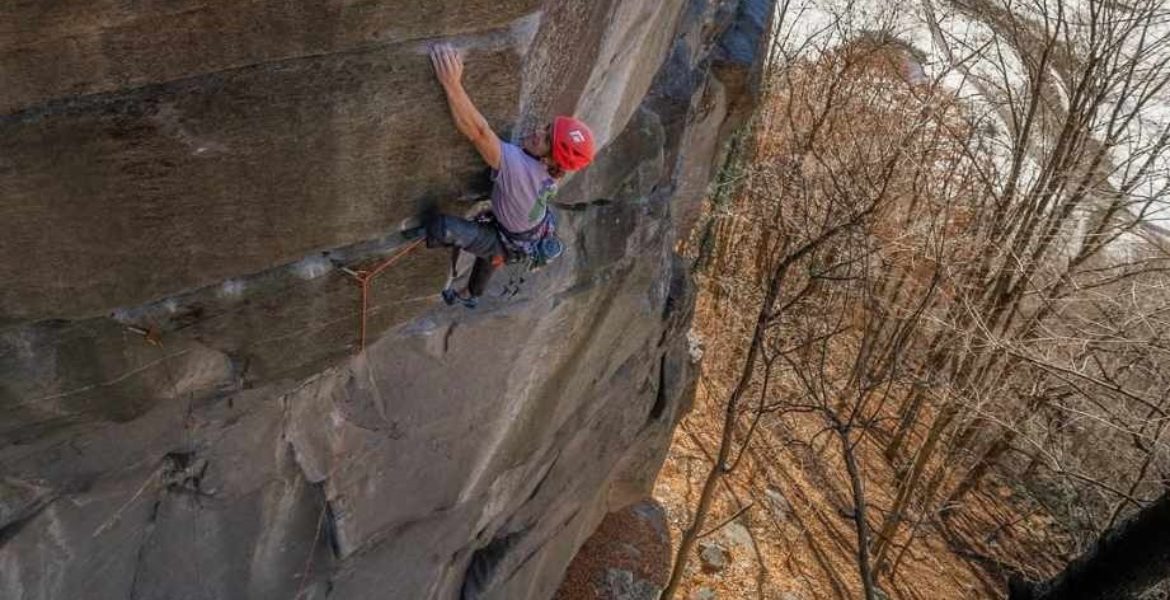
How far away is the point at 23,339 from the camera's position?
3770 mm

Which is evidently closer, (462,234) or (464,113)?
(464,113)

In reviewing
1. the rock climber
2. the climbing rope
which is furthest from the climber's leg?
the climbing rope

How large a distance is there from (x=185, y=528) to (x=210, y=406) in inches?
37.7

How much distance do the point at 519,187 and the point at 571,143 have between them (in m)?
0.35

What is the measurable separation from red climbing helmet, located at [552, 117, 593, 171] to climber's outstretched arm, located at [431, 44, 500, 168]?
292 millimetres

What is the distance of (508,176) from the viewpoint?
4.21 metres

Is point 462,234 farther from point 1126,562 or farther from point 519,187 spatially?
point 1126,562

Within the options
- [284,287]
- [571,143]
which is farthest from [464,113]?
[284,287]

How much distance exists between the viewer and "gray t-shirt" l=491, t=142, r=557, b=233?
13.7 ft

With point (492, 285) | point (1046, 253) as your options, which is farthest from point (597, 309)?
point (1046, 253)

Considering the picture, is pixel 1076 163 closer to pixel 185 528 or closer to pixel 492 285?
pixel 492 285

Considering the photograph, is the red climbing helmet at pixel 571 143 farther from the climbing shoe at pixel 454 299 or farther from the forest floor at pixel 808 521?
the forest floor at pixel 808 521

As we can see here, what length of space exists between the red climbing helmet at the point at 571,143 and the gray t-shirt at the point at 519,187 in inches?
6.0

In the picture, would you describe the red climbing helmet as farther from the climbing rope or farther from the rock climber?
the climbing rope
